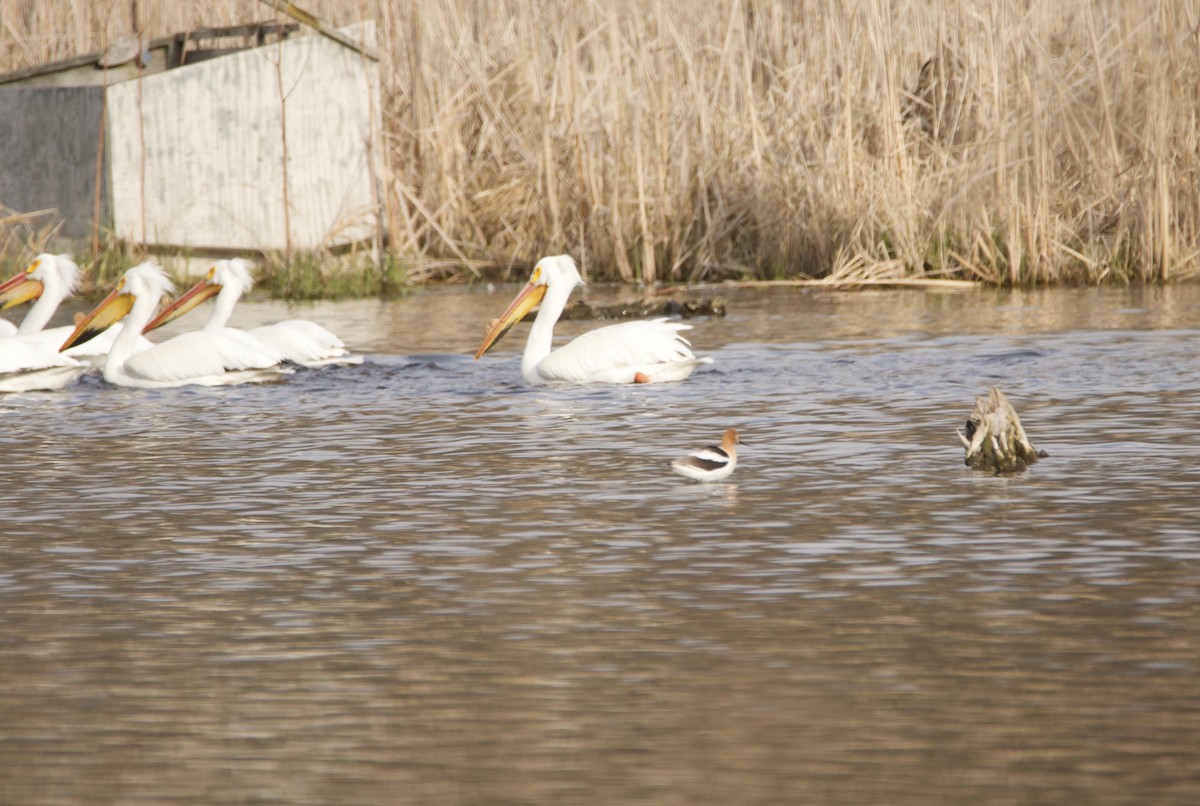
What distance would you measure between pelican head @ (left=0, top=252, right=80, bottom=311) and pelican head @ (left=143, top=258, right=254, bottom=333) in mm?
603

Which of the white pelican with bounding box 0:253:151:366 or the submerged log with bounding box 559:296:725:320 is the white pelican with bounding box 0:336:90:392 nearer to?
the white pelican with bounding box 0:253:151:366

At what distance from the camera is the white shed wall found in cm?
1736

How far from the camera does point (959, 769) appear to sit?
12.8ft

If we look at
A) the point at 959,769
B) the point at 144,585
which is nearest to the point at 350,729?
the point at 959,769

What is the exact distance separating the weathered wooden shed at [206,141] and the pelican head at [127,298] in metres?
3.96

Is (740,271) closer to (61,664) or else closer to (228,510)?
(228,510)

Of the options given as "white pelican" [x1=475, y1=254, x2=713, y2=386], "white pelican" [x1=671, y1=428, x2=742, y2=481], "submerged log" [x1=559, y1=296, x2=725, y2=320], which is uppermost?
"submerged log" [x1=559, y1=296, x2=725, y2=320]

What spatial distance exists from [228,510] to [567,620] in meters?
2.20

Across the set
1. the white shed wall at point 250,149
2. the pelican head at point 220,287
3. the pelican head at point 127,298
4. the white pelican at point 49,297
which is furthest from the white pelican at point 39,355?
the white shed wall at point 250,149

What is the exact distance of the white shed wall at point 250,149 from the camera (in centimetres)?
1736

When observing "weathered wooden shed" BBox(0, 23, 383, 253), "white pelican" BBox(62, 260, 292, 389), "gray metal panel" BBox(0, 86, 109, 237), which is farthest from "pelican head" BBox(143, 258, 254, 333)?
"gray metal panel" BBox(0, 86, 109, 237)

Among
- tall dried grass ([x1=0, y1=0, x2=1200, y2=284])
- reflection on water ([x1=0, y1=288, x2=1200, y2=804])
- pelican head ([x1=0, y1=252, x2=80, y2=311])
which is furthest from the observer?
tall dried grass ([x1=0, y1=0, x2=1200, y2=284])

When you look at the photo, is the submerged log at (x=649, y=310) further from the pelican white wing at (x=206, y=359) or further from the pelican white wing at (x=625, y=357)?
the pelican white wing at (x=206, y=359)

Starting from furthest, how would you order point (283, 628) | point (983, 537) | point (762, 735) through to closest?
1. point (983, 537)
2. point (283, 628)
3. point (762, 735)
